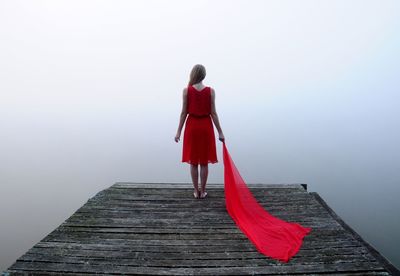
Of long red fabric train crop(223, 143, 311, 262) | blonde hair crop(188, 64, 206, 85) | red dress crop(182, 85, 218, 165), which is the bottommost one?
long red fabric train crop(223, 143, 311, 262)

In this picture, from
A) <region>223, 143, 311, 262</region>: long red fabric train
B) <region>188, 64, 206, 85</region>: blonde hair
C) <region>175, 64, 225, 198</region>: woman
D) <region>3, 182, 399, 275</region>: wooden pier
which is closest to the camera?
<region>3, 182, 399, 275</region>: wooden pier

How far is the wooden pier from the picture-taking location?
332 centimetres

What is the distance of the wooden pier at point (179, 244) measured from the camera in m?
3.32

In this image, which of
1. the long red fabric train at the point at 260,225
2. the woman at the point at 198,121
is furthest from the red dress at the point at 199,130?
the long red fabric train at the point at 260,225

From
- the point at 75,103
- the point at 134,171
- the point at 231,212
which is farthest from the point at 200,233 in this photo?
the point at 75,103

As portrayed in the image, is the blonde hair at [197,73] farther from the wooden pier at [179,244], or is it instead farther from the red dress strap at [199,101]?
the wooden pier at [179,244]

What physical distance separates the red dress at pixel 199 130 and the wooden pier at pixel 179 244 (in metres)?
0.76

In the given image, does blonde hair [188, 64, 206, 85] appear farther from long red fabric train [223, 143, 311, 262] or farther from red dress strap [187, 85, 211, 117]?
long red fabric train [223, 143, 311, 262]

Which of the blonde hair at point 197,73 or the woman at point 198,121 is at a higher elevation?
the blonde hair at point 197,73

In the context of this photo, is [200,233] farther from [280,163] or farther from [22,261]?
[280,163]

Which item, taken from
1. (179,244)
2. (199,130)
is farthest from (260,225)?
(199,130)

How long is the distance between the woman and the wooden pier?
2.48 feet

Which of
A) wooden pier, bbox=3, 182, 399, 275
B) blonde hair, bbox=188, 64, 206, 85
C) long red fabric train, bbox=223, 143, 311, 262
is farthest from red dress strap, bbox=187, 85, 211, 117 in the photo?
wooden pier, bbox=3, 182, 399, 275

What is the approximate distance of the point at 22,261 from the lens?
11.5 ft
